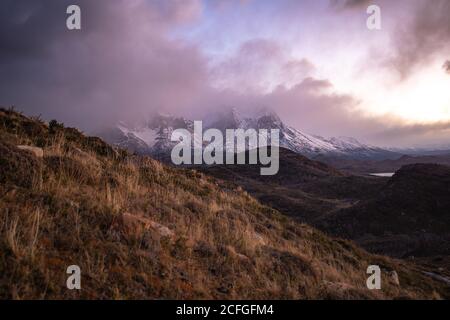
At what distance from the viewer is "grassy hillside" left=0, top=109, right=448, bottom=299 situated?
5.26 m

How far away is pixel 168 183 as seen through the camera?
13445 mm

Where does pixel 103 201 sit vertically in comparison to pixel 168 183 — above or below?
below

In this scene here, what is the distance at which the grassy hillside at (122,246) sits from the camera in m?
5.26

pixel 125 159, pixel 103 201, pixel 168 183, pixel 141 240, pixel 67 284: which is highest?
pixel 125 159

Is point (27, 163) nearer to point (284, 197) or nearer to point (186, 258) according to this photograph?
point (186, 258)

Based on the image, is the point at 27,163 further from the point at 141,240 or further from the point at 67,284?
the point at 67,284

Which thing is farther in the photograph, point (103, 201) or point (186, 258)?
point (103, 201)

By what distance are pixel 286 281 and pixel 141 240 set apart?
2.75m

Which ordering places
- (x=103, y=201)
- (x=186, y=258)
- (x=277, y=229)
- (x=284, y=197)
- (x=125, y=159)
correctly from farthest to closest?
(x=284, y=197)
(x=125, y=159)
(x=277, y=229)
(x=103, y=201)
(x=186, y=258)

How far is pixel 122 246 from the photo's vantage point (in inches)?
246
